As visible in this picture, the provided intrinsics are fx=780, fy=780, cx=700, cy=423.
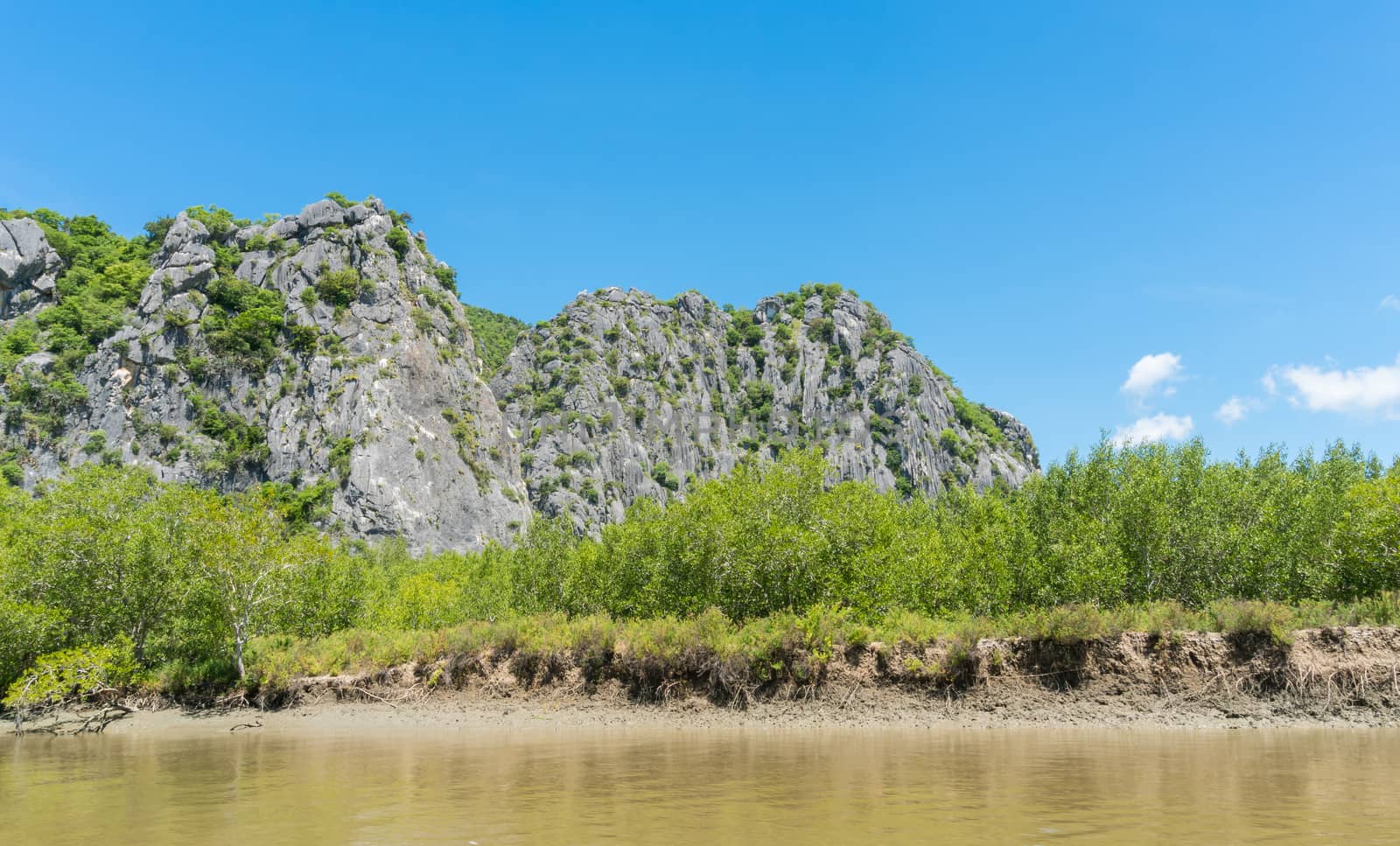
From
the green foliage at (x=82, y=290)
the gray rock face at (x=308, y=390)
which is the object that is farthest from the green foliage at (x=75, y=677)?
the green foliage at (x=82, y=290)

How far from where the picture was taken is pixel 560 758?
64.5 feet

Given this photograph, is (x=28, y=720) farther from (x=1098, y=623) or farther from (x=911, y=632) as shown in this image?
(x=1098, y=623)

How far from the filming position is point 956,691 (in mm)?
26641

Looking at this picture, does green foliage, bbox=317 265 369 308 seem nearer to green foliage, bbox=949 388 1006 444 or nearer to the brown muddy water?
the brown muddy water

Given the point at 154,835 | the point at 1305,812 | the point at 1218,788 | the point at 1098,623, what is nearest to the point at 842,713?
the point at 1098,623

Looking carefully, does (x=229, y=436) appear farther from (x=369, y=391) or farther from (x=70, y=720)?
(x=70, y=720)

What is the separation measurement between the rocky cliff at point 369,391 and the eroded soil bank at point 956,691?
73037 millimetres

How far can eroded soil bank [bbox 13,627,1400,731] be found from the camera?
80.9ft

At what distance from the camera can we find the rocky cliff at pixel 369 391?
10594 cm

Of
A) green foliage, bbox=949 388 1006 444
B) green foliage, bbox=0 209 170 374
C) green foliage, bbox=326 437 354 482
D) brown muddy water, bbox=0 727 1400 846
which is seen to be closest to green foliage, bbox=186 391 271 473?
green foliage, bbox=326 437 354 482

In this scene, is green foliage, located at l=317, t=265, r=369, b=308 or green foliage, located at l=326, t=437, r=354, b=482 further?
green foliage, located at l=317, t=265, r=369, b=308

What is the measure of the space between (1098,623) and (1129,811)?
1593cm

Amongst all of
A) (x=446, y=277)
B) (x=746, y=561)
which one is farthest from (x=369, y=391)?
(x=746, y=561)

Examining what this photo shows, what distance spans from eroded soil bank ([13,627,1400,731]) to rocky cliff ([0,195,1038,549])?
7304 centimetres
